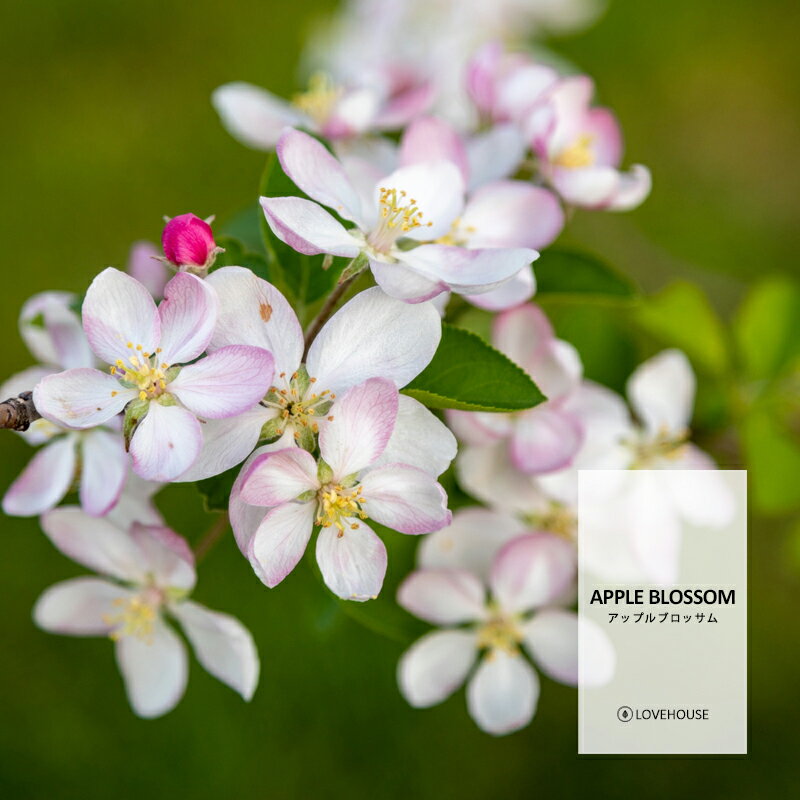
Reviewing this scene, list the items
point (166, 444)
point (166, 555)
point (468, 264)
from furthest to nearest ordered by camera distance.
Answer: point (166, 555) < point (468, 264) < point (166, 444)

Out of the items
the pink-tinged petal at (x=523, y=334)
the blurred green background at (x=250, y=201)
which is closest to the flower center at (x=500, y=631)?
the blurred green background at (x=250, y=201)

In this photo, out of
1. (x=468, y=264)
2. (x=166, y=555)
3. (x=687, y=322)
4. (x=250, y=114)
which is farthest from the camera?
(x=687, y=322)

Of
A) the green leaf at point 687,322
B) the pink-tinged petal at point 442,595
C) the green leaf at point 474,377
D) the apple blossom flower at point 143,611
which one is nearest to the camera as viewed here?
the green leaf at point 474,377

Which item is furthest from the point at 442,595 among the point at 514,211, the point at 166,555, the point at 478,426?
the point at 514,211

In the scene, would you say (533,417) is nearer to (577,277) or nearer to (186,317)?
(577,277)

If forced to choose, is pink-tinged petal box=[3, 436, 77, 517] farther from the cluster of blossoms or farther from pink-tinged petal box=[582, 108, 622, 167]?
pink-tinged petal box=[582, 108, 622, 167]

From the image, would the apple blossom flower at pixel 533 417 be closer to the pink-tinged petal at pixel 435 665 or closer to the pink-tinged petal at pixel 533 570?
the pink-tinged petal at pixel 533 570

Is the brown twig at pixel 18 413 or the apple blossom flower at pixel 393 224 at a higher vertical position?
the apple blossom flower at pixel 393 224
